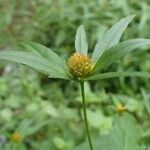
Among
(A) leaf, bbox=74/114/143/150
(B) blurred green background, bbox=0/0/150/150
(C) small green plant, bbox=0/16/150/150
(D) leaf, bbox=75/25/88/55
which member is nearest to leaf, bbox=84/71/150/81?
(C) small green plant, bbox=0/16/150/150

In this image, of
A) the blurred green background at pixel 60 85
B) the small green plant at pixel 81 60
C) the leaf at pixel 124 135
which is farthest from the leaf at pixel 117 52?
the blurred green background at pixel 60 85

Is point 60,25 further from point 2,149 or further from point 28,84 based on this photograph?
point 2,149

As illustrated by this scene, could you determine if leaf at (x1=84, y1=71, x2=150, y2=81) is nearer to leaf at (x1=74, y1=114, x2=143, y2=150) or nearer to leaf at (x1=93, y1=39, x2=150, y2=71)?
leaf at (x1=93, y1=39, x2=150, y2=71)

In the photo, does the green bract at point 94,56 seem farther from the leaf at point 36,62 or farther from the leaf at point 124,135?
the leaf at point 124,135

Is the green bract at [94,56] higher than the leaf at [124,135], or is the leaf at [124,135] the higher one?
the green bract at [94,56]

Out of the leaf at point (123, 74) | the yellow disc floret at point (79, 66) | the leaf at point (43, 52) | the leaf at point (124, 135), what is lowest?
the leaf at point (124, 135)

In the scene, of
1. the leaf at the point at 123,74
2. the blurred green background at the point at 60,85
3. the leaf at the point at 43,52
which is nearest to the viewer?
the leaf at the point at 123,74

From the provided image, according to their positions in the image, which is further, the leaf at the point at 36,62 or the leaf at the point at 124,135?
the leaf at the point at 124,135
